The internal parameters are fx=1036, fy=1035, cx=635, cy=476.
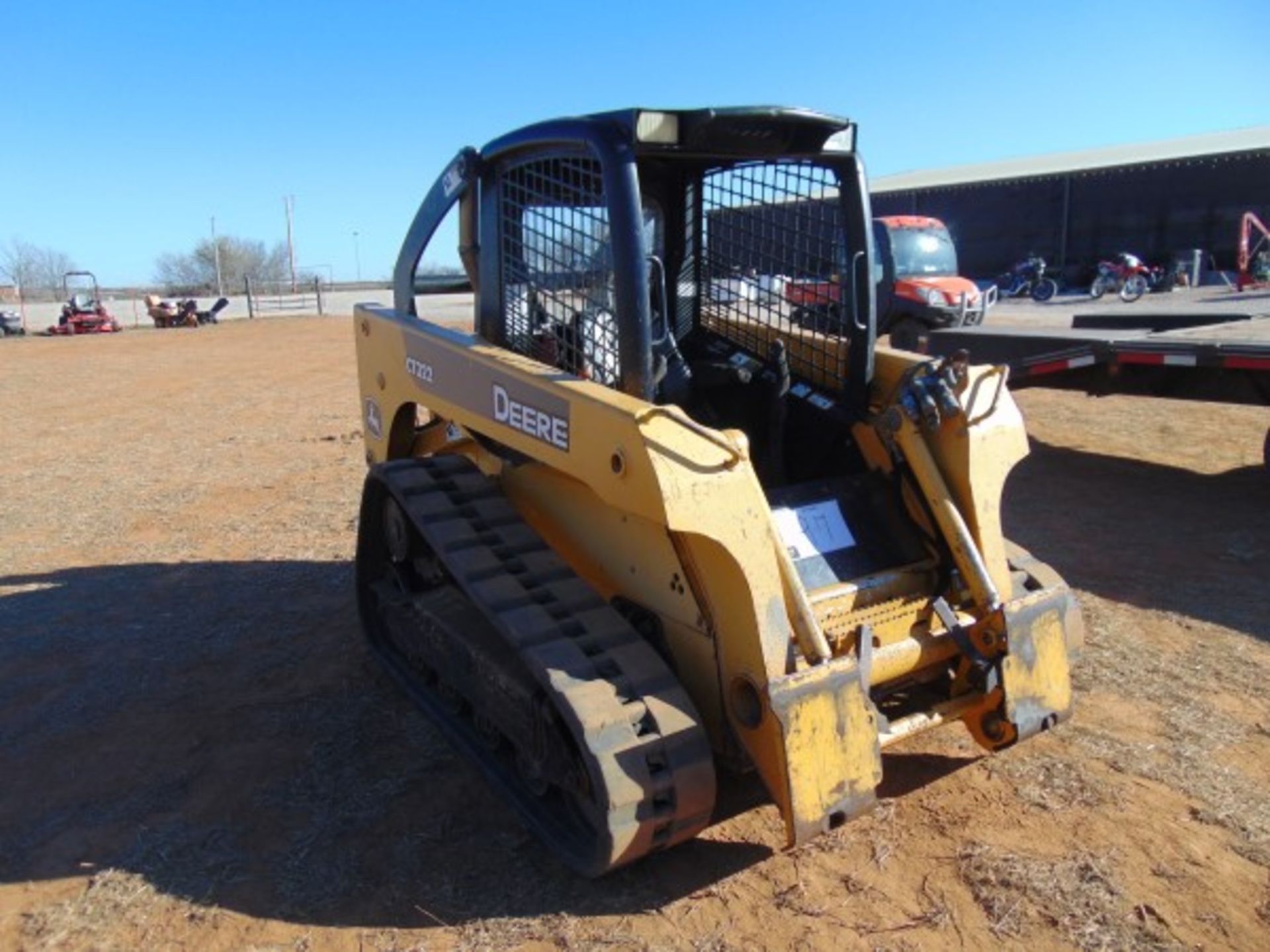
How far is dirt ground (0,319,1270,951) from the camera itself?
2883mm

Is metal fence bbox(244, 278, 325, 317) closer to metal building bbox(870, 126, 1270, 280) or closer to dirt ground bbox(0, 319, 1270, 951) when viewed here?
metal building bbox(870, 126, 1270, 280)

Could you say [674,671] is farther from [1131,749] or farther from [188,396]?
[188,396]

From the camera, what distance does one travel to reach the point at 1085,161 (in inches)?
1401

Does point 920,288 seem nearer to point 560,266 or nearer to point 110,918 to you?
point 560,266

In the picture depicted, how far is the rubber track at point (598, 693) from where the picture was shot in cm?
274

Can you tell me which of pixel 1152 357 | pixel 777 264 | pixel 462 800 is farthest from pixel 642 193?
pixel 1152 357

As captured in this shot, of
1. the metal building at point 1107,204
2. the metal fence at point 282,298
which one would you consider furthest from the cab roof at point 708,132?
the metal fence at point 282,298

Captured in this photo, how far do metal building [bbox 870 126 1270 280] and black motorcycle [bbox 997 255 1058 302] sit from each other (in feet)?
9.50

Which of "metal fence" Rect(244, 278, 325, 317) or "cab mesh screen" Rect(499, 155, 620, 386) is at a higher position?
"cab mesh screen" Rect(499, 155, 620, 386)

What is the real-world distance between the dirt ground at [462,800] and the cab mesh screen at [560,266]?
1.54 metres

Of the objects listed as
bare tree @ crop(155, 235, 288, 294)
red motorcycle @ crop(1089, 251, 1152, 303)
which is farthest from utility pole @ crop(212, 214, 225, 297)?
red motorcycle @ crop(1089, 251, 1152, 303)

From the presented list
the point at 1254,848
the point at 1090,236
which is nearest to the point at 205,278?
the point at 1090,236

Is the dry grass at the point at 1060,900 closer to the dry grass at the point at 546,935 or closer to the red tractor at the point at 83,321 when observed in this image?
the dry grass at the point at 546,935

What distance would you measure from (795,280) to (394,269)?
1856 millimetres
